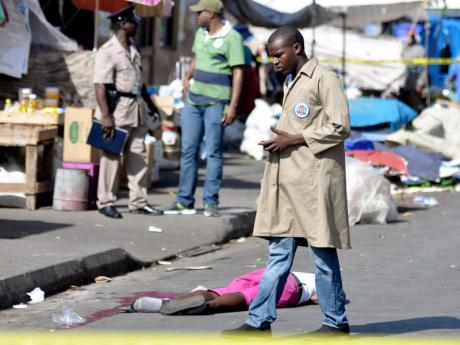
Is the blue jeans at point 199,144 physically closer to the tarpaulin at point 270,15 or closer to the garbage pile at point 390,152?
the garbage pile at point 390,152

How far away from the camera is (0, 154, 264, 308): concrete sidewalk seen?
28.9 ft

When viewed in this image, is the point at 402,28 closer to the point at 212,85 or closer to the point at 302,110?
the point at 212,85

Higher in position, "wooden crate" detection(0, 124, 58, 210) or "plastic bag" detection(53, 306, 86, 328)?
"wooden crate" detection(0, 124, 58, 210)

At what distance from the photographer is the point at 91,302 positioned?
27.7 ft

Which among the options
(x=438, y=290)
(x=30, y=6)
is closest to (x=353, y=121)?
(x=30, y=6)

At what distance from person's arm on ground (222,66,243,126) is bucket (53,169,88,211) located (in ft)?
5.12

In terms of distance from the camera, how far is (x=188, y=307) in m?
7.70

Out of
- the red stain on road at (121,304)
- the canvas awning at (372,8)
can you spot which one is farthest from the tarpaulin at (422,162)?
the red stain on road at (121,304)

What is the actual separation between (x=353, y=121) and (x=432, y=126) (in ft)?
7.15

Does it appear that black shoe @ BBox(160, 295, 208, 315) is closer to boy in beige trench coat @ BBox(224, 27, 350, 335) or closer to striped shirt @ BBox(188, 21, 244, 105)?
boy in beige trench coat @ BBox(224, 27, 350, 335)

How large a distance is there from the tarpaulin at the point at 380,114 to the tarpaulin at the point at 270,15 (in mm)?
1944

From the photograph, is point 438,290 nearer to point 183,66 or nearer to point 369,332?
point 369,332

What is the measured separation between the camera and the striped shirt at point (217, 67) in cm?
1220

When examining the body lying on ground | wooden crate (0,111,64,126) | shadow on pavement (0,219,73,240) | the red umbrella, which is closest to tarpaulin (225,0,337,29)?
the red umbrella
